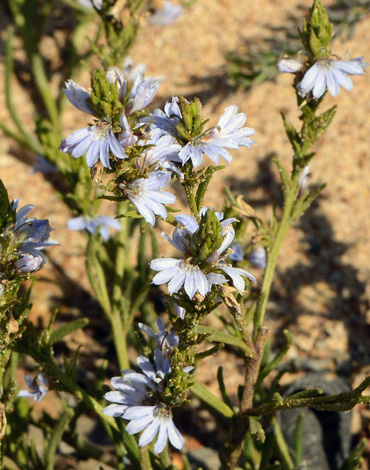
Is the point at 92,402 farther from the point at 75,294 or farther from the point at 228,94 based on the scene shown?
the point at 228,94

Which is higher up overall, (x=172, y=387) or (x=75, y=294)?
(x=172, y=387)

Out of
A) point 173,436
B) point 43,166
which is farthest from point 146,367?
point 43,166

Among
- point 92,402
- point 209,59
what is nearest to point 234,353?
point 92,402

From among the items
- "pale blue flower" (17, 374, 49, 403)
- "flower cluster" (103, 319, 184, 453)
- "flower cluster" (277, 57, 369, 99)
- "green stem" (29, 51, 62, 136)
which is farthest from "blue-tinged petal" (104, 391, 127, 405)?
"green stem" (29, 51, 62, 136)

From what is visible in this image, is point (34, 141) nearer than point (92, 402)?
No

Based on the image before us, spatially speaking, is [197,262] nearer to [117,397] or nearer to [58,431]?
[117,397]

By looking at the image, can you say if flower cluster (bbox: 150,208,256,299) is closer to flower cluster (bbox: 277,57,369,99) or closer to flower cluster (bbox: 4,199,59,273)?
flower cluster (bbox: 4,199,59,273)
